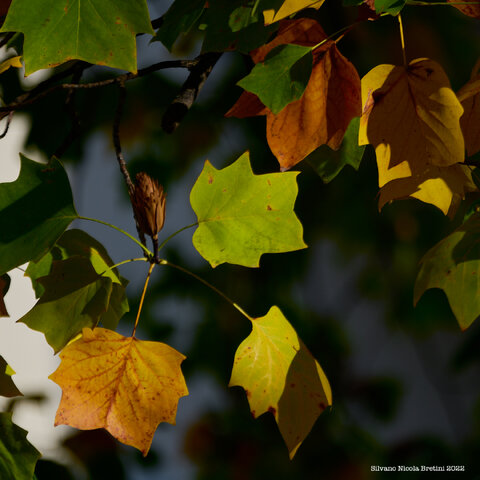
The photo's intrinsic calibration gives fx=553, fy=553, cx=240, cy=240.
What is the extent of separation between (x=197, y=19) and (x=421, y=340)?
58.6 inches

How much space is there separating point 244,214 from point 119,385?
0.12 m

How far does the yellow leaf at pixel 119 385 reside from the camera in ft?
1.01

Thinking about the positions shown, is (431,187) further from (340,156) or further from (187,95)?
(187,95)

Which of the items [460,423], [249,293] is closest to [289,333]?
[249,293]

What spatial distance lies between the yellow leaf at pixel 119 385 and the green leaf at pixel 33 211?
0.06m

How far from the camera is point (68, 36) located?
0.30 metres

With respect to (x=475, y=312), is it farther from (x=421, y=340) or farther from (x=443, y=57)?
(x=421, y=340)

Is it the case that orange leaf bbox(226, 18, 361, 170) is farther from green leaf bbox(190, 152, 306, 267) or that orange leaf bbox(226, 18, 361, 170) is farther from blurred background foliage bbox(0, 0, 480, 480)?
blurred background foliage bbox(0, 0, 480, 480)

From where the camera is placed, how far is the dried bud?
331 mm

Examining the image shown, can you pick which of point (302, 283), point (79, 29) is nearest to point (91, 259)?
point (79, 29)

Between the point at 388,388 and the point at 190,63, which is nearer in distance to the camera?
the point at 190,63

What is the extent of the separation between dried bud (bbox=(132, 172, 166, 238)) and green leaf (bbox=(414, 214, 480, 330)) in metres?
0.17

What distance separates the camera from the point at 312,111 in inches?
12.6

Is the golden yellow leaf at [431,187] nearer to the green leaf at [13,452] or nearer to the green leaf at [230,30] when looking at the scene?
the green leaf at [230,30]
